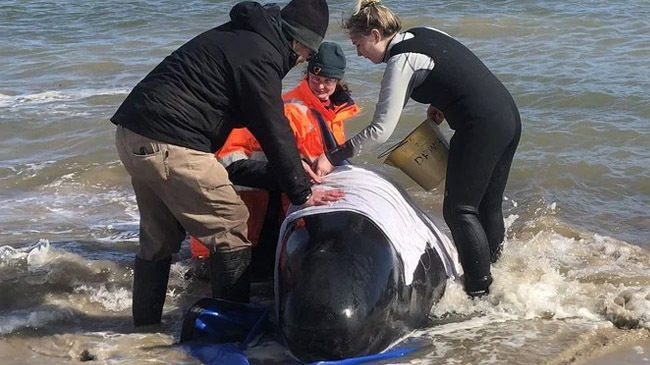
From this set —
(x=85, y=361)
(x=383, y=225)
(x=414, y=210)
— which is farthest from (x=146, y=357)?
(x=414, y=210)

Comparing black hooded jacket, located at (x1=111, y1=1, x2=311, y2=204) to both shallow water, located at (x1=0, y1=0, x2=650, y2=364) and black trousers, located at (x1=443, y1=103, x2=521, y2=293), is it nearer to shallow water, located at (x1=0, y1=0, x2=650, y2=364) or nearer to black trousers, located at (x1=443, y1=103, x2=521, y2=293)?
black trousers, located at (x1=443, y1=103, x2=521, y2=293)

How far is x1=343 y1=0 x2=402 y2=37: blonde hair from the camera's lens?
4.96 m

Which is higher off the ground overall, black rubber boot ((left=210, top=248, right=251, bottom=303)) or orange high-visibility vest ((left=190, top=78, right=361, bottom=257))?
orange high-visibility vest ((left=190, top=78, right=361, bottom=257))

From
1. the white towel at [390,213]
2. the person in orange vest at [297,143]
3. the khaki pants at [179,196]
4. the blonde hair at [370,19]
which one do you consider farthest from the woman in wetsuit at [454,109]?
the khaki pants at [179,196]

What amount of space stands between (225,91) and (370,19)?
3.00ft

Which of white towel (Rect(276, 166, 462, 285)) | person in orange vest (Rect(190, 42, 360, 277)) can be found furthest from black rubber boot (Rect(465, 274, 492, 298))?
person in orange vest (Rect(190, 42, 360, 277))

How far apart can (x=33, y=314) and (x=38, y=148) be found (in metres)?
4.81

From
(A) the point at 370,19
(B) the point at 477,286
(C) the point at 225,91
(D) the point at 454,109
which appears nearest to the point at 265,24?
(C) the point at 225,91

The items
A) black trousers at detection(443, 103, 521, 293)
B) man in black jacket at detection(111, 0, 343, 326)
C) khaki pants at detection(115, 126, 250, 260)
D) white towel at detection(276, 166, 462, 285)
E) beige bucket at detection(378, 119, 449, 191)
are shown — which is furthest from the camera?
beige bucket at detection(378, 119, 449, 191)

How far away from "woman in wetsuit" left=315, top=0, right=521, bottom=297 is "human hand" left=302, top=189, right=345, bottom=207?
195mm

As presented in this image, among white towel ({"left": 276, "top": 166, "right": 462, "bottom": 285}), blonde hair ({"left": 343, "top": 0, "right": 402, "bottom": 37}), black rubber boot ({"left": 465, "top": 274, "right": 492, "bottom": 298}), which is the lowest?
black rubber boot ({"left": 465, "top": 274, "right": 492, "bottom": 298})

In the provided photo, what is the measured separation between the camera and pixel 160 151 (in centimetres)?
463

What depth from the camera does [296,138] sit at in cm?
543

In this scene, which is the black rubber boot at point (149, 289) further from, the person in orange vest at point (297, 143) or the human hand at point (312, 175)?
the human hand at point (312, 175)
